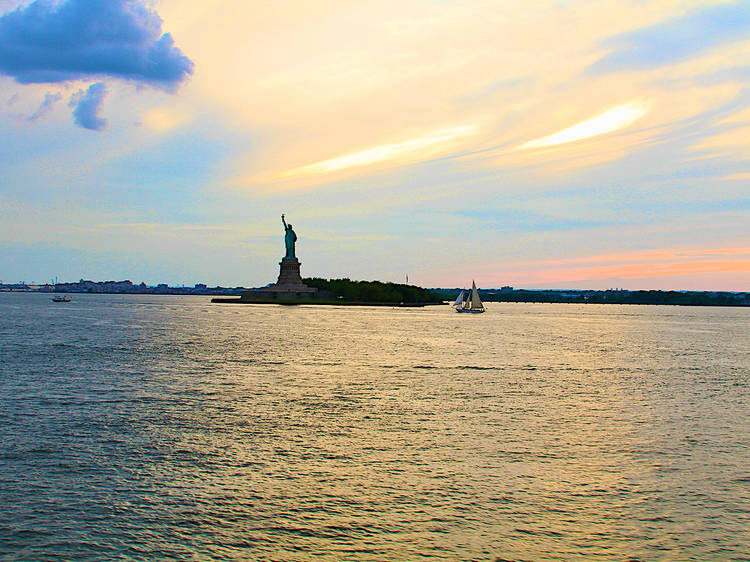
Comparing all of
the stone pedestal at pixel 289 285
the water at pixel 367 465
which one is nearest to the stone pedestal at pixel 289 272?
the stone pedestal at pixel 289 285

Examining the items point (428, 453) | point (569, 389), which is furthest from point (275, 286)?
point (428, 453)

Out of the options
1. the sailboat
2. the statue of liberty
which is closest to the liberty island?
the statue of liberty

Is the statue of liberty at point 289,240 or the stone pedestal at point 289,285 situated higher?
the statue of liberty at point 289,240

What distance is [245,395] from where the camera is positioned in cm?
2973

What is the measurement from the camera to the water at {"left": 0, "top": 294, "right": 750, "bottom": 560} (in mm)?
13289

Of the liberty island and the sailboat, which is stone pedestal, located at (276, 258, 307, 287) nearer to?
the liberty island

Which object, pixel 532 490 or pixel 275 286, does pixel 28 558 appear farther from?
pixel 275 286

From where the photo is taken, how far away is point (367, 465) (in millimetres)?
18266

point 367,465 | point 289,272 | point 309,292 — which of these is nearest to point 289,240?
point 289,272

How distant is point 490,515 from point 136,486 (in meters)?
7.84

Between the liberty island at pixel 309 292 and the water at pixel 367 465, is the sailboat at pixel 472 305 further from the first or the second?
the water at pixel 367 465

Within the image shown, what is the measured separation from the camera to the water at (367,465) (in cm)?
1329

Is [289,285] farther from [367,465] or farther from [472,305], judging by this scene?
[367,465]

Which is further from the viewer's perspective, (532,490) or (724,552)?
(532,490)
